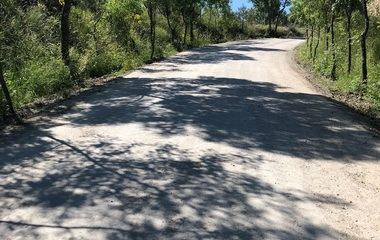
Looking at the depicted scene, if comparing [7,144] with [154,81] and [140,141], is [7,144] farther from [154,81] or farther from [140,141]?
[154,81]

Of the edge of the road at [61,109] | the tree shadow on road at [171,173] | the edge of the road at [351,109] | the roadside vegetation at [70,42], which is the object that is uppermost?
the roadside vegetation at [70,42]

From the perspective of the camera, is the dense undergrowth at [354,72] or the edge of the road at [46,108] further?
the dense undergrowth at [354,72]

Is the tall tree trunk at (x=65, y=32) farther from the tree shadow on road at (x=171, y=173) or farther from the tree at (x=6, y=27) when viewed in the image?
the tree shadow on road at (x=171, y=173)

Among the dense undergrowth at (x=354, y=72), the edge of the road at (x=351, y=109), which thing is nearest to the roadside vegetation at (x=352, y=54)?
the dense undergrowth at (x=354, y=72)

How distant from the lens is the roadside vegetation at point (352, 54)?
14.1 meters

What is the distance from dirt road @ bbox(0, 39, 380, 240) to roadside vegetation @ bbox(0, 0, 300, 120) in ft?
10.0

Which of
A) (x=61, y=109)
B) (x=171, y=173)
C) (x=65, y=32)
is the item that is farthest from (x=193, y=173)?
(x=65, y=32)

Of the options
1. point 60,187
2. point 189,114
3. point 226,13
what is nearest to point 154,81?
point 189,114

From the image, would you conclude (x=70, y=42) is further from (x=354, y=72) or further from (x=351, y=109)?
(x=351, y=109)

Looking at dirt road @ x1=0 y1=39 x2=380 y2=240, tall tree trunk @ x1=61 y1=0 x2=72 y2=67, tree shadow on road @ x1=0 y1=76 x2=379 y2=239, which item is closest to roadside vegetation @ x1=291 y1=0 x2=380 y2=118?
dirt road @ x1=0 y1=39 x2=380 y2=240

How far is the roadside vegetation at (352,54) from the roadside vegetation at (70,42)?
863cm

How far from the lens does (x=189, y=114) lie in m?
11.0

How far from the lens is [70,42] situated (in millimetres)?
22219

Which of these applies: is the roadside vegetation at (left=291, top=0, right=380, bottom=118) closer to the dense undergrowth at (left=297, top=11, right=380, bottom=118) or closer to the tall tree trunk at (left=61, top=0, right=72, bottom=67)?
the dense undergrowth at (left=297, top=11, right=380, bottom=118)
